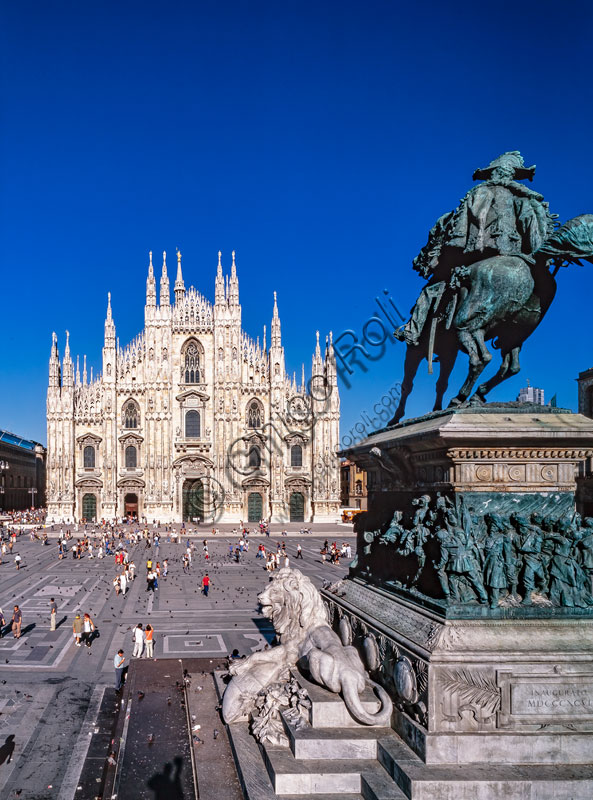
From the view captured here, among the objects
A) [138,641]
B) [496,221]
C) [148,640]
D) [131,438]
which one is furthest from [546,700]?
[131,438]

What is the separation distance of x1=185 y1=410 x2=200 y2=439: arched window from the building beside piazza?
8cm

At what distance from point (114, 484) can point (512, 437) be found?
50.5 meters

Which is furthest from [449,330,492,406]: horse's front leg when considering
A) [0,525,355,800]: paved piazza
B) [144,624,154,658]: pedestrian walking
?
[144,624,154,658]: pedestrian walking

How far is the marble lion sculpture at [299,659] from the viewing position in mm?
6684

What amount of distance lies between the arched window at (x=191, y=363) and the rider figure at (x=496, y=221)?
48110 mm

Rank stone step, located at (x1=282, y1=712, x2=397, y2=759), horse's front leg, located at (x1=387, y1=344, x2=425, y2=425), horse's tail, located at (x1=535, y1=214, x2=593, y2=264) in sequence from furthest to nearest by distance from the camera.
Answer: horse's front leg, located at (x1=387, y1=344, x2=425, y2=425) → horse's tail, located at (x1=535, y1=214, x2=593, y2=264) → stone step, located at (x1=282, y1=712, x2=397, y2=759)

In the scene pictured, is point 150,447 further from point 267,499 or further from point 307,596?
point 307,596

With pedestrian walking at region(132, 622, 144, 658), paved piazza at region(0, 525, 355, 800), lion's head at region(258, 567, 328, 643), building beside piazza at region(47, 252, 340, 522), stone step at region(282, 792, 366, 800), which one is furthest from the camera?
building beside piazza at region(47, 252, 340, 522)

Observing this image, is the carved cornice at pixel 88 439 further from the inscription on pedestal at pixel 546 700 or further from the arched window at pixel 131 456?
the inscription on pedestal at pixel 546 700

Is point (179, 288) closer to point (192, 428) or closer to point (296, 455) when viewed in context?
point (192, 428)

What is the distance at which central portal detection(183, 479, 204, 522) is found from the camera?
54406mm

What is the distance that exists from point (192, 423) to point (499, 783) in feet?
165

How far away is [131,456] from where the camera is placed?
54406 millimetres

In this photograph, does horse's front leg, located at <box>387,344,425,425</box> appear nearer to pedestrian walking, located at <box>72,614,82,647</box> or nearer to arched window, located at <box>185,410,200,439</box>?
pedestrian walking, located at <box>72,614,82,647</box>
